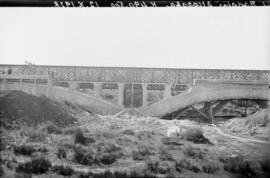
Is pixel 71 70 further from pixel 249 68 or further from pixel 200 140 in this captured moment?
pixel 249 68

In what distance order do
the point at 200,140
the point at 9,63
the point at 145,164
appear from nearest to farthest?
the point at 145,164
the point at 200,140
the point at 9,63

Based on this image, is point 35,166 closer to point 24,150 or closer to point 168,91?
point 24,150

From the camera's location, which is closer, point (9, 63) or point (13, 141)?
point (13, 141)

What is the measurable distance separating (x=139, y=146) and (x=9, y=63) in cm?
298

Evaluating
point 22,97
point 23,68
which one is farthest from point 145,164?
point 23,68

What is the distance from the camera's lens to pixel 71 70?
5008 mm

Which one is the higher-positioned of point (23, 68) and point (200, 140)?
point (23, 68)

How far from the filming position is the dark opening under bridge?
4.73 meters

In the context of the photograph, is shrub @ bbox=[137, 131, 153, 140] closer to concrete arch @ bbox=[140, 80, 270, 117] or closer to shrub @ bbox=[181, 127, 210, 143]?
concrete arch @ bbox=[140, 80, 270, 117]

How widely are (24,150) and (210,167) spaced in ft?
10.5

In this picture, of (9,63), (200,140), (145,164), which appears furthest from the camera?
(9,63)

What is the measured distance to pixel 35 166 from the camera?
4.00 metres

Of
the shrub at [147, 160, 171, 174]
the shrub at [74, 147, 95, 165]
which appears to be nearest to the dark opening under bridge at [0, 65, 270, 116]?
the shrub at [74, 147, 95, 165]

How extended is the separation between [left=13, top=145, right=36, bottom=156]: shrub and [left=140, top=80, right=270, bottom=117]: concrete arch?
2153 millimetres
